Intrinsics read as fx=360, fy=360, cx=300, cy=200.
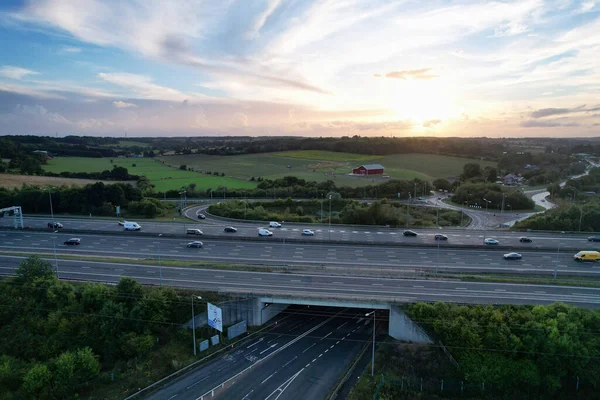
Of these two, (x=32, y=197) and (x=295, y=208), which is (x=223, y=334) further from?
(x=32, y=197)

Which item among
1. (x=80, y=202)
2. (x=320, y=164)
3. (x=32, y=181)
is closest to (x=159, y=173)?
(x=32, y=181)

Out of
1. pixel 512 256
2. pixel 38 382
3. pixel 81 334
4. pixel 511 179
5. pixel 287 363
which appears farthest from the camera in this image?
pixel 511 179

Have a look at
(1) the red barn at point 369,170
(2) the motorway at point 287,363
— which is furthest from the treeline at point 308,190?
(2) the motorway at point 287,363

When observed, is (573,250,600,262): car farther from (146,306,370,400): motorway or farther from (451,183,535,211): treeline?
(451,183,535,211): treeline

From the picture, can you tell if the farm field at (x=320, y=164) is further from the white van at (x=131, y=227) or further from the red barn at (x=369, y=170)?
the white van at (x=131, y=227)

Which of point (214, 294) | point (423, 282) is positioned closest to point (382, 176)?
point (423, 282)

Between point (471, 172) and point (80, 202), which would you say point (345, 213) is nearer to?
point (80, 202)
